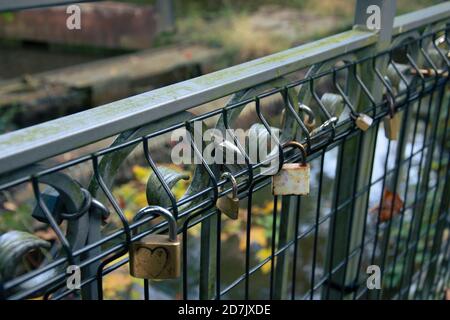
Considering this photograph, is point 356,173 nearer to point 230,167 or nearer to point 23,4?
point 230,167

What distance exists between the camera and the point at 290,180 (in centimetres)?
125

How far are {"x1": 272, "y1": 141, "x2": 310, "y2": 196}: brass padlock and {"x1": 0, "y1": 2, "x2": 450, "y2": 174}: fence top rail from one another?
203 millimetres

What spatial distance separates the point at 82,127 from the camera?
92 cm

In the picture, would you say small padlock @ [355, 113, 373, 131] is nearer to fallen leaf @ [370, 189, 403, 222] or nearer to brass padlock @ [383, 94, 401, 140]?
brass padlock @ [383, 94, 401, 140]

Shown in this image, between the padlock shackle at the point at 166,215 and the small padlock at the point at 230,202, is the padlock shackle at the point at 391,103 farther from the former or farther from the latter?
the padlock shackle at the point at 166,215

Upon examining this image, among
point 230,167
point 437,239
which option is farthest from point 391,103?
point 437,239

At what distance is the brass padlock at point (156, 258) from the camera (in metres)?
0.97

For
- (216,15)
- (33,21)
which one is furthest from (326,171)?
(33,21)

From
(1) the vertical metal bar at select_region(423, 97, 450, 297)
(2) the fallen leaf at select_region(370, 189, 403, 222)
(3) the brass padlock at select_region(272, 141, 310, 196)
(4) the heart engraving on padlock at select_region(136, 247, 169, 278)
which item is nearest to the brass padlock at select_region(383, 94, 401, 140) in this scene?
(2) the fallen leaf at select_region(370, 189, 403, 222)

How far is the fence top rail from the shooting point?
2.80 ft

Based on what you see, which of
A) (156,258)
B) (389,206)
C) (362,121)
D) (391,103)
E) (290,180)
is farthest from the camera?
(389,206)

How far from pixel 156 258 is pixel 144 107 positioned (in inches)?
10.4

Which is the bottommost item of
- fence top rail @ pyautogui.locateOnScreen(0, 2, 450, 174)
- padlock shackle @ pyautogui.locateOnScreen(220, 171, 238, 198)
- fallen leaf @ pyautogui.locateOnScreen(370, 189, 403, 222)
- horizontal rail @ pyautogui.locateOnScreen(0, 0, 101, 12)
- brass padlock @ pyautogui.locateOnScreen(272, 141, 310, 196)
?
fallen leaf @ pyautogui.locateOnScreen(370, 189, 403, 222)
